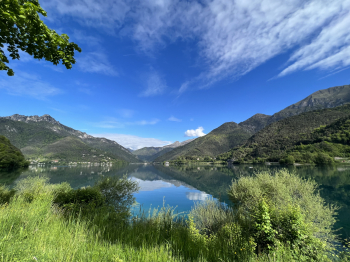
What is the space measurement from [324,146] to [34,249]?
149 meters

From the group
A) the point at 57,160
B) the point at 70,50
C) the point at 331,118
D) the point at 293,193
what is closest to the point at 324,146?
the point at 331,118

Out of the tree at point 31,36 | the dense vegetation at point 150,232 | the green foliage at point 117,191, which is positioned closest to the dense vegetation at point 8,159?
the green foliage at point 117,191

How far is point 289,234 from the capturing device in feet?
20.0

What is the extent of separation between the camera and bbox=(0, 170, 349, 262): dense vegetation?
2893 millimetres

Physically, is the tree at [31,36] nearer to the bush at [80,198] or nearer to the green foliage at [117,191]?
the bush at [80,198]

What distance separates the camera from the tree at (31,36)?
379 cm

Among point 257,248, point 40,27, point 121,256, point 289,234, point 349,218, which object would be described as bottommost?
point 349,218

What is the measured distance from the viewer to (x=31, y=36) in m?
4.72

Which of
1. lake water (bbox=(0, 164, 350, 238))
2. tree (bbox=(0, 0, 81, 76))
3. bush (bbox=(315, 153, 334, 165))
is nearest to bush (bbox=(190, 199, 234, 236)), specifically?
lake water (bbox=(0, 164, 350, 238))

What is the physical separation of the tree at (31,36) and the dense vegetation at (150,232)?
15.4 ft

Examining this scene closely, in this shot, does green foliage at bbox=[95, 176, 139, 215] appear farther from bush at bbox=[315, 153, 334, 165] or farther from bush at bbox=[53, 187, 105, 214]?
bush at bbox=[315, 153, 334, 165]

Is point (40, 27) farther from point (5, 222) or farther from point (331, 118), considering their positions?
point (331, 118)

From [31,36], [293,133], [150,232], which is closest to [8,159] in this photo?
[31,36]

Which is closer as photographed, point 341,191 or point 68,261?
point 68,261
